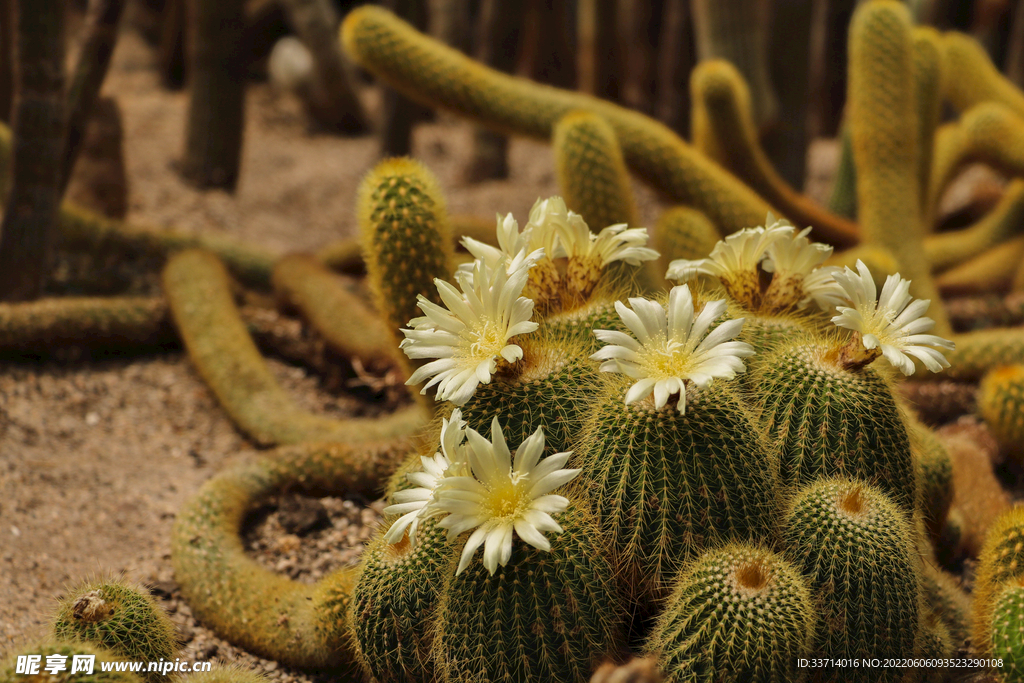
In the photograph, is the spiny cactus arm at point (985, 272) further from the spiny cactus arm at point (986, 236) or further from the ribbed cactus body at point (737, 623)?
the ribbed cactus body at point (737, 623)

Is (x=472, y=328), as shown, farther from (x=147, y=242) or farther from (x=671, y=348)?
(x=147, y=242)

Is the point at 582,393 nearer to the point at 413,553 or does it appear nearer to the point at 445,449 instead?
the point at 445,449

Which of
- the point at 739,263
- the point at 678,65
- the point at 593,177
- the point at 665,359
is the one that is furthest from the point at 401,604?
the point at 678,65

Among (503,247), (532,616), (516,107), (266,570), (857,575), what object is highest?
(516,107)

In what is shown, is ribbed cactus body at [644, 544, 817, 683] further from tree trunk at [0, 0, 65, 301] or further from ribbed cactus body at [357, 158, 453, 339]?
tree trunk at [0, 0, 65, 301]

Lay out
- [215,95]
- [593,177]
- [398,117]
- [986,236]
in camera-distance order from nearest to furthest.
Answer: [593,177]
[986,236]
[215,95]
[398,117]

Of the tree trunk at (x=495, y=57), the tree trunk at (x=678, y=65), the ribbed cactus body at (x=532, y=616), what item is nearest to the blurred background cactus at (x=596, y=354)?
the ribbed cactus body at (x=532, y=616)
